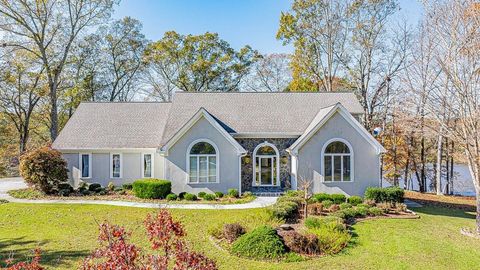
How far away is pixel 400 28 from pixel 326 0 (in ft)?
24.0

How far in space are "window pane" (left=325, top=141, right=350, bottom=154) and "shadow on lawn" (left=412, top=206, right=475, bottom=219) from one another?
4860 millimetres

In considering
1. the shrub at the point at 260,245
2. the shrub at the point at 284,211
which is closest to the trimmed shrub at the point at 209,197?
the shrub at the point at 284,211

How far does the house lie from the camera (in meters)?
19.4

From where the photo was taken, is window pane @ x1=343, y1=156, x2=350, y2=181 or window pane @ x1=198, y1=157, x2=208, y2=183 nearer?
window pane @ x1=343, y1=156, x2=350, y2=181

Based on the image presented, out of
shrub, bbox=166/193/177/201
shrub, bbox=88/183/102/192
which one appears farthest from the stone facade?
shrub, bbox=88/183/102/192

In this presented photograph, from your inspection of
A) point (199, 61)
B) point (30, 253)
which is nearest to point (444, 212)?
point (30, 253)

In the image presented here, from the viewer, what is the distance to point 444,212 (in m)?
17.1

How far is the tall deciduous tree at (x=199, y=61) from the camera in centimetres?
3700

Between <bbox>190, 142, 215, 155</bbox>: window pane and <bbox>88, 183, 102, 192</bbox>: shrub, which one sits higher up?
<bbox>190, 142, 215, 155</bbox>: window pane

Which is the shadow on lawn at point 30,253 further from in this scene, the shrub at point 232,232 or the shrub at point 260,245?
the shrub at point 260,245

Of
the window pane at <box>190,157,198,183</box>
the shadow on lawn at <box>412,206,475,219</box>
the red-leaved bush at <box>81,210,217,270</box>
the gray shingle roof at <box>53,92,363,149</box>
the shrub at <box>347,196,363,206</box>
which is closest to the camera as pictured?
the red-leaved bush at <box>81,210,217,270</box>

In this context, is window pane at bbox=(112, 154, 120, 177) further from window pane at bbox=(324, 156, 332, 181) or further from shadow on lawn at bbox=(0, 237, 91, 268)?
window pane at bbox=(324, 156, 332, 181)

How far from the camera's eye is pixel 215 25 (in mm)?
36438

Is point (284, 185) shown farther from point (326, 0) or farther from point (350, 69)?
point (326, 0)
